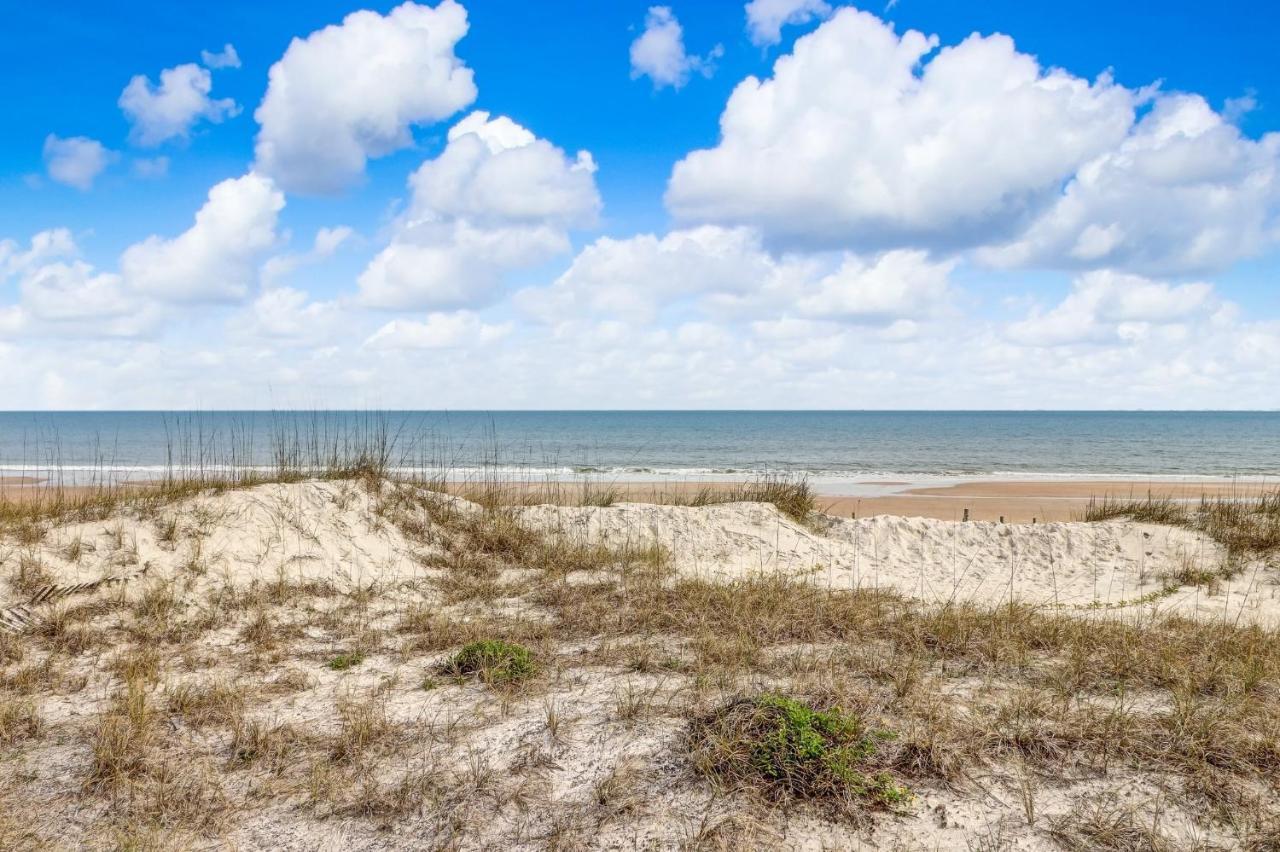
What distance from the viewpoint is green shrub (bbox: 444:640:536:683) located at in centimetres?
577

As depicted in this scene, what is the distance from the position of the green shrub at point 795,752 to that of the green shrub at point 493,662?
66.4 inches

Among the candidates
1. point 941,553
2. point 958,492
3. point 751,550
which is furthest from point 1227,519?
point 958,492

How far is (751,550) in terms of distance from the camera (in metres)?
11.3

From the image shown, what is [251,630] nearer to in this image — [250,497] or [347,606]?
[347,606]

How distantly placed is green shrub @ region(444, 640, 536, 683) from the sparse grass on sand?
0.03 metres

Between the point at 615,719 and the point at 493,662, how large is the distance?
1.43 meters

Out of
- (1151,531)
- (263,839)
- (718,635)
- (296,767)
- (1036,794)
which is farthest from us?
(1151,531)

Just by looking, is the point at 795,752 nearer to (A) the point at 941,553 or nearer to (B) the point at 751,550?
(B) the point at 751,550

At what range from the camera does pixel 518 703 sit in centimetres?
536

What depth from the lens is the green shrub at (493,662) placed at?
5773 mm

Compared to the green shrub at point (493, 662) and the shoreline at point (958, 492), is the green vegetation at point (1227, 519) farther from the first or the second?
the green shrub at point (493, 662)

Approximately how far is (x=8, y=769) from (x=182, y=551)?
4.54 metres

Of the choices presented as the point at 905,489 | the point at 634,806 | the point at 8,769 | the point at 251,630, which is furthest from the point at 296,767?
the point at 905,489

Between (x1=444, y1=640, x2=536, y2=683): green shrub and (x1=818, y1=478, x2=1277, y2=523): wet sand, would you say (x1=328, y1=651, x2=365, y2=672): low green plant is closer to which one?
(x1=444, y1=640, x2=536, y2=683): green shrub
